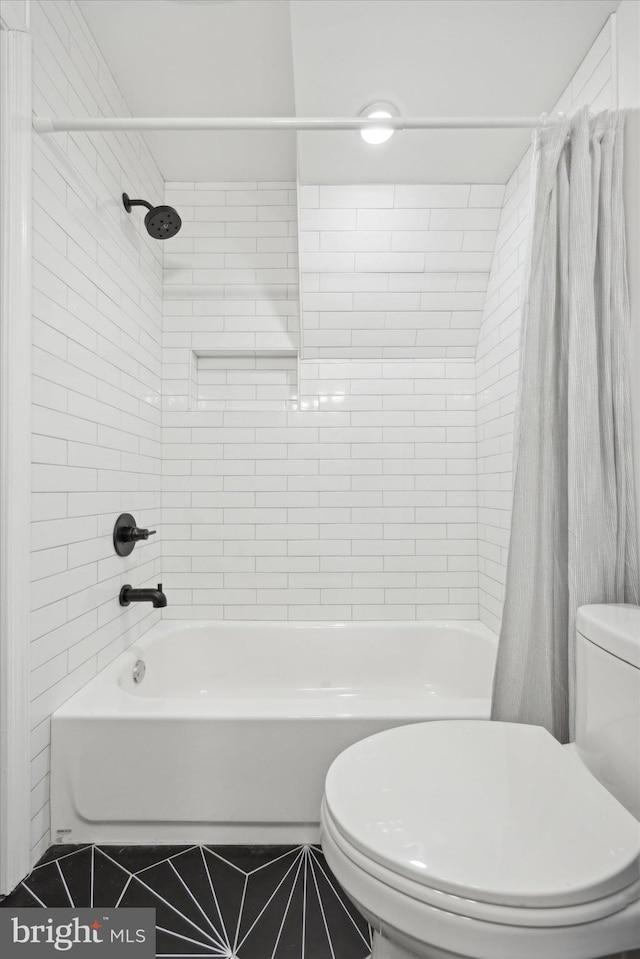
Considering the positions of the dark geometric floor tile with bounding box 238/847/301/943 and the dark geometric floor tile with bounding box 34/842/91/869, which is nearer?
the dark geometric floor tile with bounding box 238/847/301/943

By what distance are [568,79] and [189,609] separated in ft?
8.33

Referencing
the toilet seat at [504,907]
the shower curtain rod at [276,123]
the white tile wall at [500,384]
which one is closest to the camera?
the toilet seat at [504,907]

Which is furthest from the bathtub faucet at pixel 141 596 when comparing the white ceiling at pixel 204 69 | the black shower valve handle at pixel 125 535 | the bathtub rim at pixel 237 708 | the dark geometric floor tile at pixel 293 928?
the white ceiling at pixel 204 69

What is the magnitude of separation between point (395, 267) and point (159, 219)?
1008 millimetres

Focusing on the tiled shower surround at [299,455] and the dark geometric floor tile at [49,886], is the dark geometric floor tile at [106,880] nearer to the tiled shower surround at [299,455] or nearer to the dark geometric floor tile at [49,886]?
the dark geometric floor tile at [49,886]

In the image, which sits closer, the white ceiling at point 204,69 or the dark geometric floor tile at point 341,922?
the dark geometric floor tile at point 341,922

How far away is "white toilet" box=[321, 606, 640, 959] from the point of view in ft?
2.36

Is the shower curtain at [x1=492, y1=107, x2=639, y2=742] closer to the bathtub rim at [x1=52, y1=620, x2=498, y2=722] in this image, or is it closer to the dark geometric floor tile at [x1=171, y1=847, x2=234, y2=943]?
the bathtub rim at [x1=52, y1=620, x2=498, y2=722]

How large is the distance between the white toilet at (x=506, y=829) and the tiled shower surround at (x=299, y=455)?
1.28m

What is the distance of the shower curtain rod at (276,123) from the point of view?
1357 millimetres

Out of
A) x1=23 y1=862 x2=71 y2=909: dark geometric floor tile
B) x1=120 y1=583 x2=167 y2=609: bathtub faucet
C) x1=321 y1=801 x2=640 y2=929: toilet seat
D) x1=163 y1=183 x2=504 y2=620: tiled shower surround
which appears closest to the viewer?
x1=321 y1=801 x2=640 y2=929: toilet seat

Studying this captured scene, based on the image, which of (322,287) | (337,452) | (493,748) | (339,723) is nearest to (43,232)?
(322,287)

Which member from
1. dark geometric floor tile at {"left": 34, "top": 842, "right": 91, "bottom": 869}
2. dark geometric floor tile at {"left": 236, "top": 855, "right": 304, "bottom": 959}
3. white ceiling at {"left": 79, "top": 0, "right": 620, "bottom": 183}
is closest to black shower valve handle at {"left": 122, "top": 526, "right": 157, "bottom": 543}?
dark geometric floor tile at {"left": 34, "top": 842, "right": 91, "bottom": 869}

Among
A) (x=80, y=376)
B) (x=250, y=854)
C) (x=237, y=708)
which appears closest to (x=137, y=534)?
(x=80, y=376)
